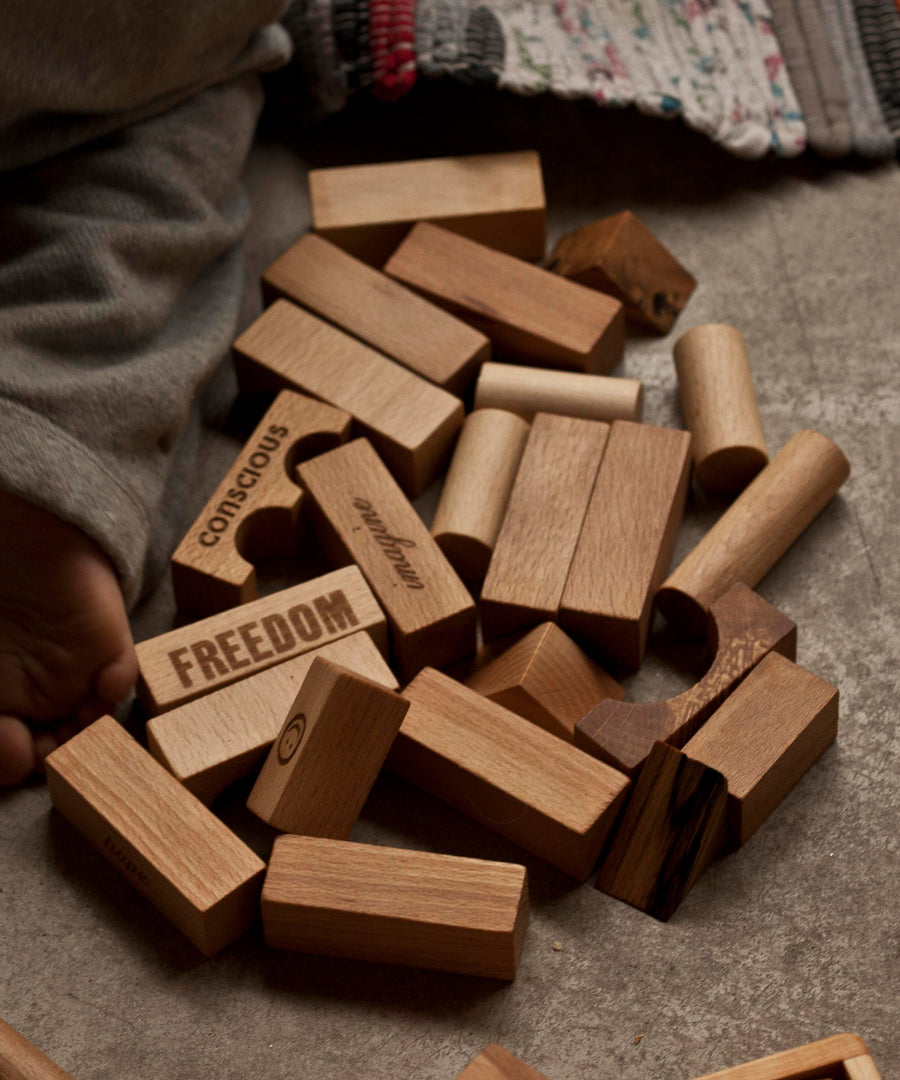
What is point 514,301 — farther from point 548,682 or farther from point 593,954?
point 593,954

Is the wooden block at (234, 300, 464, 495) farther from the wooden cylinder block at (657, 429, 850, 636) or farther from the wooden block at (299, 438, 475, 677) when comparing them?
the wooden cylinder block at (657, 429, 850, 636)

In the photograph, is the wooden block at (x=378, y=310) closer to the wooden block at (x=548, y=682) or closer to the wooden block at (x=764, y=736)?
the wooden block at (x=548, y=682)

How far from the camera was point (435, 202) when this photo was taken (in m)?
1.34

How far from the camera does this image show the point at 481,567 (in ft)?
3.61

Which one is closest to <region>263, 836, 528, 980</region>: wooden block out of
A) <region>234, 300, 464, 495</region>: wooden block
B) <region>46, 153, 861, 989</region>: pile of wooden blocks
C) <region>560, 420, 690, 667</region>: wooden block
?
<region>46, 153, 861, 989</region>: pile of wooden blocks

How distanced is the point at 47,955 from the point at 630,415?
27.3 inches

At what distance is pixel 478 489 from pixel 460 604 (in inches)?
5.4

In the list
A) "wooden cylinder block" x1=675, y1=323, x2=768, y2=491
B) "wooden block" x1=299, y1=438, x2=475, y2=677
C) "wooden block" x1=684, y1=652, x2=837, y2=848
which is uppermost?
"wooden block" x1=299, y1=438, x2=475, y2=677

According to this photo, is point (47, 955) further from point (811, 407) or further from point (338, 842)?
point (811, 407)

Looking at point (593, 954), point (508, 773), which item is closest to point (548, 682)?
point (508, 773)

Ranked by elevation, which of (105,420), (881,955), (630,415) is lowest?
(881,955)

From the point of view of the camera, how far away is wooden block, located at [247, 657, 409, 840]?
874 millimetres

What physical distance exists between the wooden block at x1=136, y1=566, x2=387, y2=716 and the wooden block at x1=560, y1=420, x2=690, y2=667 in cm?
18

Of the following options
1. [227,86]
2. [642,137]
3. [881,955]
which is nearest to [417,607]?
[881,955]
